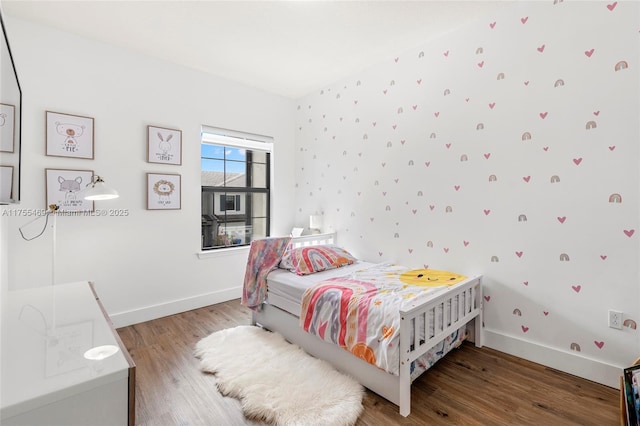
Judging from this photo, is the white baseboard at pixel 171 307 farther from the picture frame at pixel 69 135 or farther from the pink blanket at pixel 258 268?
the picture frame at pixel 69 135

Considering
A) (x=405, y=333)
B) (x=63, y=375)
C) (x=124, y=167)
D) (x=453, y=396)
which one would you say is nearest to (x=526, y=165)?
(x=405, y=333)

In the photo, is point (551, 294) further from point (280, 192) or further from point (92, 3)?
point (92, 3)

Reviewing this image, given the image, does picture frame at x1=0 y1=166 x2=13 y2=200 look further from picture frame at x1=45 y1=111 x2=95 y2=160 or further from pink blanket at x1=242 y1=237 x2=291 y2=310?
pink blanket at x1=242 y1=237 x2=291 y2=310

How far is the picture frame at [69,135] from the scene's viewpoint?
2414mm

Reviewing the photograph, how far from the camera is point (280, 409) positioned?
1.62 metres

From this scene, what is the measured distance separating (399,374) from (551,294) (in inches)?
51.3

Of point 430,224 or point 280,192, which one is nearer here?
point 430,224

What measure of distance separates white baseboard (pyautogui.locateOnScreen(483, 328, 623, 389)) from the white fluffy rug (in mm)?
1236

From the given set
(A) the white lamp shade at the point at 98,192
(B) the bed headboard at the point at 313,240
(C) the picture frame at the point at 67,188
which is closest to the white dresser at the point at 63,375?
(A) the white lamp shade at the point at 98,192

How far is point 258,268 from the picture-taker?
2730 mm

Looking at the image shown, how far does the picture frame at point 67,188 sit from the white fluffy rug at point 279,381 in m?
1.56

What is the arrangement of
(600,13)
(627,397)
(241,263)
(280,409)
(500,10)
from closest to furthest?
1. (627,397)
2. (280,409)
3. (600,13)
4. (500,10)
5. (241,263)

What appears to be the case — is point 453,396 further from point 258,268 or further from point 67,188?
point 67,188

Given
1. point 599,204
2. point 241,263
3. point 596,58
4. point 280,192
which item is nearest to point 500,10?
point 596,58
